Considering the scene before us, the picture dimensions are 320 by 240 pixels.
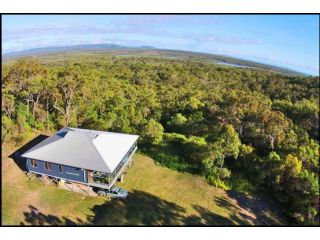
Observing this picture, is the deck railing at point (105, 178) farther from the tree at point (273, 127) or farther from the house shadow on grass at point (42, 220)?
the tree at point (273, 127)

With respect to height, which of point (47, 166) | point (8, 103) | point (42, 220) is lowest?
point (42, 220)

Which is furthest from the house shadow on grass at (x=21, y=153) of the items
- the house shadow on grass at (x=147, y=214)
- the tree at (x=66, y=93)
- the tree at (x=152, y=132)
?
the tree at (x=152, y=132)

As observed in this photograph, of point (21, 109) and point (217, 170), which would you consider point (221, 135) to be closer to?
point (217, 170)

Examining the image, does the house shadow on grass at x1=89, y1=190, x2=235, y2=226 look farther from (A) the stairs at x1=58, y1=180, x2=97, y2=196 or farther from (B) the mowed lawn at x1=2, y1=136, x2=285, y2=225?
(A) the stairs at x1=58, y1=180, x2=97, y2=196

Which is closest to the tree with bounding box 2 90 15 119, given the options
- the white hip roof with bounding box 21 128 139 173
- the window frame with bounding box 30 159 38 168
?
the white hip roof with bounding box 21 128 139 173

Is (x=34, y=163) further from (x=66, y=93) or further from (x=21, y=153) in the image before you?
(x=66, y=93)

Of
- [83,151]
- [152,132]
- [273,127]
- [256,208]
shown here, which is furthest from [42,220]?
[273,127]
